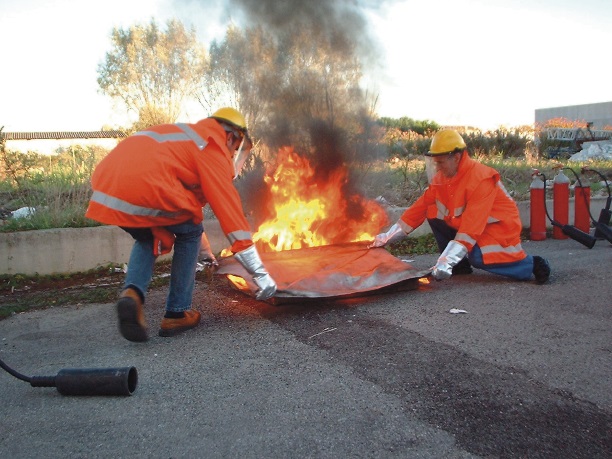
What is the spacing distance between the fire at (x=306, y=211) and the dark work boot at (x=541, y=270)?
168 centimetres

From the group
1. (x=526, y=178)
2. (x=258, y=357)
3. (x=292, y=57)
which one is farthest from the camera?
(x=526, y=178)

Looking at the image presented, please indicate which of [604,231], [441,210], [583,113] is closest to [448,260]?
[441,210]

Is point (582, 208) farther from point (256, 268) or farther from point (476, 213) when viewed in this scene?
point (256, 268)

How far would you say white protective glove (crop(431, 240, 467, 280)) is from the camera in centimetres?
417

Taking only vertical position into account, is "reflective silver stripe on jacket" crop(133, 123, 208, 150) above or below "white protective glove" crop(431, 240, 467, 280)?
above

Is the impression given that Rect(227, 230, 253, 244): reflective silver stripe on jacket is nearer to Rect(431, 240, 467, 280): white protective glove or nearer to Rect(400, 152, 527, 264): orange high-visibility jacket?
Rect(431, 240, 467, 280): white protective glove

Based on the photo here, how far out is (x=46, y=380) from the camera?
277cm

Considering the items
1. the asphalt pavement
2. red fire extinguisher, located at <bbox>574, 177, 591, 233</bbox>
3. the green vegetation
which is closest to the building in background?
the green vegetation

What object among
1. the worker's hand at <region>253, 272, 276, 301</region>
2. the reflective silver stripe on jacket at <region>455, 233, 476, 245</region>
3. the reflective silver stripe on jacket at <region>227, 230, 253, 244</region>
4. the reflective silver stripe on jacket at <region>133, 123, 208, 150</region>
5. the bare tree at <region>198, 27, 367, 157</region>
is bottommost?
the worker's hand at <region>253, 272, 276, 301</region>

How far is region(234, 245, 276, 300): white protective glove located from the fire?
79.5 inches

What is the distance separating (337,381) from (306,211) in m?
2.96

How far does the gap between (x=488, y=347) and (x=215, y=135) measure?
86.2 inches

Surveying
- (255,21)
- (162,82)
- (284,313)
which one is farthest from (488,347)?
(162,82)

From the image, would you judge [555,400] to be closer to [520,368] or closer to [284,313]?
[520,368]
